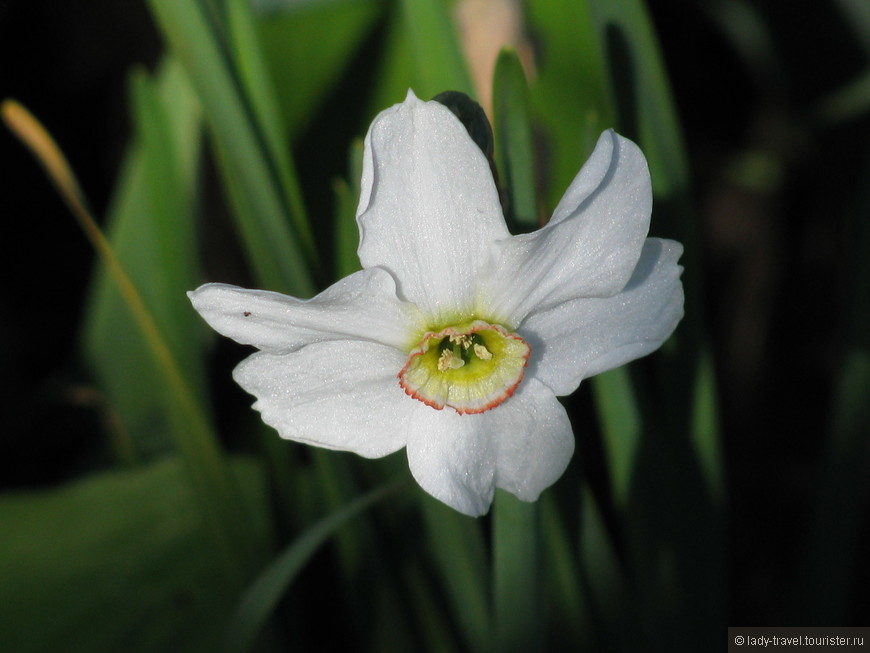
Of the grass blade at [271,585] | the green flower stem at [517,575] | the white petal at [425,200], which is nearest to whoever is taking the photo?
the white petal at [425,200]

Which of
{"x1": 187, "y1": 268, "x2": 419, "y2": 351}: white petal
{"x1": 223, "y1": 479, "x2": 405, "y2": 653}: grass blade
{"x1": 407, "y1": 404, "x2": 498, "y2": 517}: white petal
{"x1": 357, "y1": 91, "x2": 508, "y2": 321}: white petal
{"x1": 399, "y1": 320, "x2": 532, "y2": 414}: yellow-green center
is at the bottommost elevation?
{"x1": 223, "y1": 479, "x2": 405, "y2": 653}: grass blade

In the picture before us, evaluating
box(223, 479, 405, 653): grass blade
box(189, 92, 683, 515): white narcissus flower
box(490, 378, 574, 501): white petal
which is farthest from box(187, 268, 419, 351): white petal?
box(223, 479, 405, 653): grass blade

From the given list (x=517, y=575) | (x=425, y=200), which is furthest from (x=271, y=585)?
(x=425, y=200)

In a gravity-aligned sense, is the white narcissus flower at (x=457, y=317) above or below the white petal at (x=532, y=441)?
above

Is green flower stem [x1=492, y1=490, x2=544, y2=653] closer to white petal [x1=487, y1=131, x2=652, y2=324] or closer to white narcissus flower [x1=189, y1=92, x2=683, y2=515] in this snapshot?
white narcissus flower [x1=189, y1=92, x2=683, y2=515]

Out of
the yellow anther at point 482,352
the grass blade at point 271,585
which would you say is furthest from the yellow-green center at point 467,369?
the grass blade at point 271,585

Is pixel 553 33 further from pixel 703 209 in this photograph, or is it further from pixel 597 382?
pixel 703 209

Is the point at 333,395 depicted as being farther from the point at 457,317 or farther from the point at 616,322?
the point at 616,322

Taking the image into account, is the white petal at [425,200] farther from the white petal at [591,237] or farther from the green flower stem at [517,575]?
the green flower stem at [517,575]
